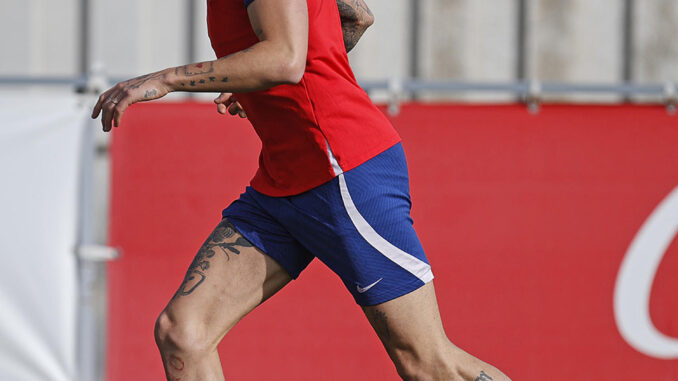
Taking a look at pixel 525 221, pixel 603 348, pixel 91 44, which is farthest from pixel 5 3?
pixel 603 348

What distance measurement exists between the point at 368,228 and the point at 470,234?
5.46ft

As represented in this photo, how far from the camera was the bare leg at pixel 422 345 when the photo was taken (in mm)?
2215

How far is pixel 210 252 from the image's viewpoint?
2.40 metres

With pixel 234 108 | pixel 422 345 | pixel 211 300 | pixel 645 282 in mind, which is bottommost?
pixel 645 282

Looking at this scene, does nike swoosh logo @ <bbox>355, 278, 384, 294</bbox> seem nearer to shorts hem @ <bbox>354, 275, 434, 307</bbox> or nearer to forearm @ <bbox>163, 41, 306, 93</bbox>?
shorts hem @ <bbox>354, 275, 434, 307</bbox>

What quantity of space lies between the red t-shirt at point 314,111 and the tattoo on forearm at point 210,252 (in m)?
0.21

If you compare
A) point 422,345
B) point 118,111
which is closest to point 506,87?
point 422,345

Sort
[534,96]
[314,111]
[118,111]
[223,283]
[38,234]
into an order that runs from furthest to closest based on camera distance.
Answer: [534,96] < [38,234] < [223,283] < [314,111] < [118,111]

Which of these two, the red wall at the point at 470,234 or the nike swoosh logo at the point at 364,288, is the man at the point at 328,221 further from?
the red wall at the point at 470,234

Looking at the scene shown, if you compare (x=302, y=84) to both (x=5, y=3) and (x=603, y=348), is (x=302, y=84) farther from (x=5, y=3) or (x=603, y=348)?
(x=5, y=3)

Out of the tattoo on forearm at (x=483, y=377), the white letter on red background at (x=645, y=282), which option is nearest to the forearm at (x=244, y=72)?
the tattoo on forearm at (x=483, y=377)

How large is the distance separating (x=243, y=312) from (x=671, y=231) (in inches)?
91.6

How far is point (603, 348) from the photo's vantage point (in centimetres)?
377

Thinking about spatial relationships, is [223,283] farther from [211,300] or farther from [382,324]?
[382,324]
